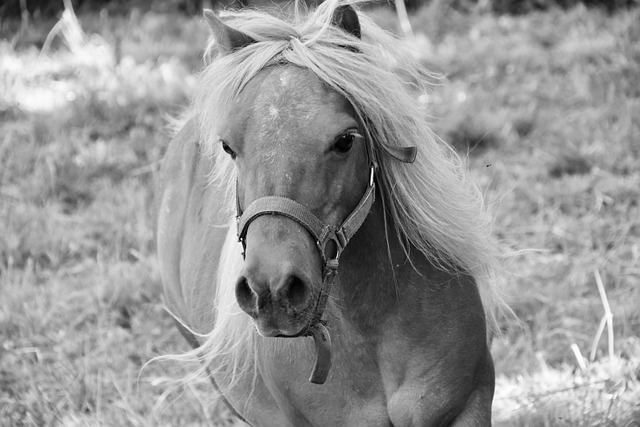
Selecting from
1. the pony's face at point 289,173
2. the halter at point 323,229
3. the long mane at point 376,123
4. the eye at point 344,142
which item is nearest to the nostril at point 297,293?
the pony's face at point 289,173

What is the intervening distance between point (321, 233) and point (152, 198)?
3743mm

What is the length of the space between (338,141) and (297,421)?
963 millimetres

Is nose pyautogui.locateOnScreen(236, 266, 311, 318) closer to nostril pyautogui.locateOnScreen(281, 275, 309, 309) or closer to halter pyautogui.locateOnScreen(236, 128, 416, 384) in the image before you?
nostril pyautogui.locateOnScreen(281, 275, 309, 309)

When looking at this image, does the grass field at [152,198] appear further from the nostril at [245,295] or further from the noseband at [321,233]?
the nostril at [245,295]

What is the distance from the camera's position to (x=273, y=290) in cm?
199

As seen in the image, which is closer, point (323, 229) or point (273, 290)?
point (273, 290)

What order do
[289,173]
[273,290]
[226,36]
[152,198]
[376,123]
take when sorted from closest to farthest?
1. [273,290]
2. [289,173]
3. [376,123]
4. [226,36]
5. [152,198]

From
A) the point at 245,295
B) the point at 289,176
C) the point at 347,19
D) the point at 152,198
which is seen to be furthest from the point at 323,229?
the point at 152,198

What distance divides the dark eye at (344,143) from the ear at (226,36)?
0.47 m

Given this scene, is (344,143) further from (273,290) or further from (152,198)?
(152,198)

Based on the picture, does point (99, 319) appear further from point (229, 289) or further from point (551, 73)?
point (551, 73)

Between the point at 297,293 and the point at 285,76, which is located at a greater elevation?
the point at 285,76

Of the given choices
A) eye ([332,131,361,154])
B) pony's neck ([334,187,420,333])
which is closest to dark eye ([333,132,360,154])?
eye ([332,131,361,154])

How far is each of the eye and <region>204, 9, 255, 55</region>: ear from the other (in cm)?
47
